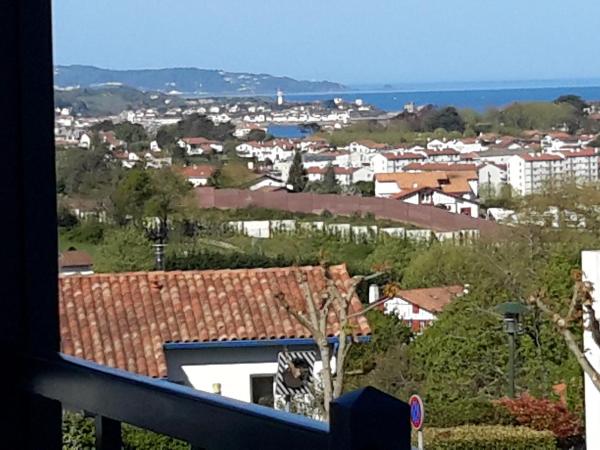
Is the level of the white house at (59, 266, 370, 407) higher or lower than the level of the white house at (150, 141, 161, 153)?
lower

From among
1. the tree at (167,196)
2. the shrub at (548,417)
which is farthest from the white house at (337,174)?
the shrub at (548,417)

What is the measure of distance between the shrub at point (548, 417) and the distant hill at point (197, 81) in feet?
3.24

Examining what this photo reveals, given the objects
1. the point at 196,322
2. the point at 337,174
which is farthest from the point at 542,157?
the point at 196,322

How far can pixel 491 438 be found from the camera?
250 centimetres

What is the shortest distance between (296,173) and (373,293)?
432mm

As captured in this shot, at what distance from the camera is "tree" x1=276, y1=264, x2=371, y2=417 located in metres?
2.46

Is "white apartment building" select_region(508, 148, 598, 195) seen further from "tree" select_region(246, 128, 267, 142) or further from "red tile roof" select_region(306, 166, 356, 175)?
"tree" select_region(246, 128, 267, 142)

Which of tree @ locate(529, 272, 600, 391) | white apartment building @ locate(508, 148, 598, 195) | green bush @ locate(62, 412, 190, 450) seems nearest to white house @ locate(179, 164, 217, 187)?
white apartment building @ locate(508, 148, 598, 195)

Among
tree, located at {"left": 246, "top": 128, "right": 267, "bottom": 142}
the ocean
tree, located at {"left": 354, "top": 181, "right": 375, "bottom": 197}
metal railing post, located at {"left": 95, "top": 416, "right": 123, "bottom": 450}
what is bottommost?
metal railing post, located at {"left": 95, "top": 416, "right": 123, "bottom": 450}

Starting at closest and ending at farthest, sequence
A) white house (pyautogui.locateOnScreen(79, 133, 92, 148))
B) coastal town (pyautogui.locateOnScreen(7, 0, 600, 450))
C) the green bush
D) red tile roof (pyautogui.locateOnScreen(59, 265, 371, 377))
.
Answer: the green bush < coastal town (pyautogui.locateOnScreen(7, 0, 600, 450)) < white house (pyautogui.locateOnScreen(79, 133, 92, 148)) < red tile roof (pyautogui.locateOnScreen(59, 265, 371, 377))

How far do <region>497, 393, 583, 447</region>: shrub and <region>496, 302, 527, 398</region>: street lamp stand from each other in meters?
0.09

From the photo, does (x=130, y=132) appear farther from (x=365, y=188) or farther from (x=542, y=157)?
(x=542, y=157)

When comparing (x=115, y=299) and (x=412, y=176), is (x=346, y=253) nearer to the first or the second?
(x=412, y=176)

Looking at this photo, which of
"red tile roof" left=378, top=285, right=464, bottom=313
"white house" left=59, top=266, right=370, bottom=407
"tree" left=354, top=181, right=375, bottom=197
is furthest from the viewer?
"white house" left=59, top=266, right=370, bottom=407
